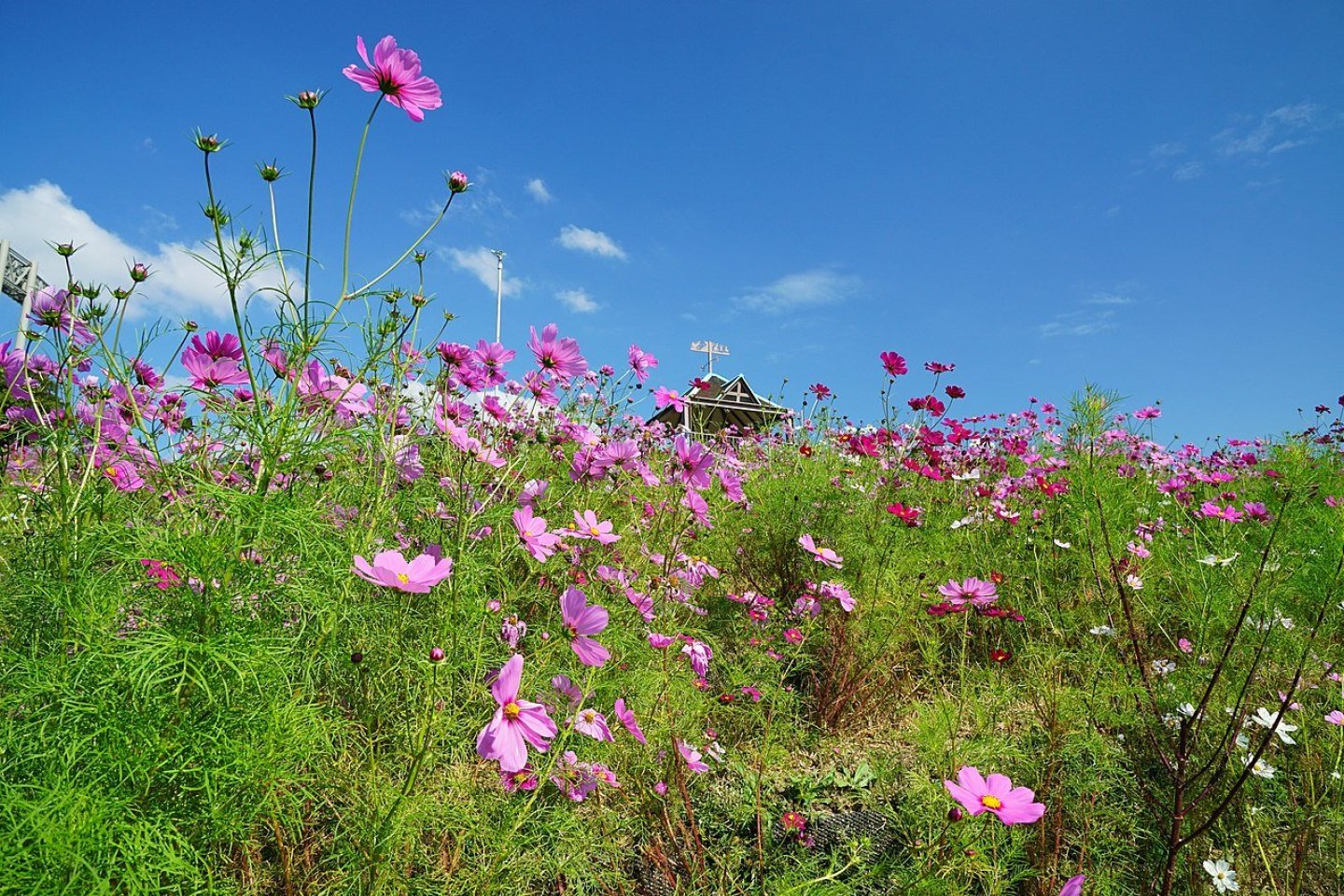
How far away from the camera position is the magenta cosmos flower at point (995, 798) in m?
0.99

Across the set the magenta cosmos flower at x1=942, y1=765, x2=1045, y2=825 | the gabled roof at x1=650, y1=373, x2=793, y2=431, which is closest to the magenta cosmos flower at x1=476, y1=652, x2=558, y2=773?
the magenta cosmos flower at x1=942, y1=765, x2=1045, y2=825

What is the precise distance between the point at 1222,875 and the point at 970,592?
84cm

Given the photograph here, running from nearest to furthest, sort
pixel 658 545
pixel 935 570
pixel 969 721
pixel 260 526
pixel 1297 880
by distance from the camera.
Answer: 1. pixel 260 526
2. pixel 1297 880
3. pixel 969 721
4. pixel 658 545
5. pixel 935 570

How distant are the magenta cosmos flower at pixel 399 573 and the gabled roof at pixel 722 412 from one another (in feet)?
3.75

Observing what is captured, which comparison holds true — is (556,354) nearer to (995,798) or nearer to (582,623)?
(582,623)

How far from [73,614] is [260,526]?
297 millimetres

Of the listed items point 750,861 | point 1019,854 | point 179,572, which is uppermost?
point 179,572

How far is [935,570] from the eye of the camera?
2373mm

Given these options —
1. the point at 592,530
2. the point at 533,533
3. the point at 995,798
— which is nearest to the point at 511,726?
the point at 533,533

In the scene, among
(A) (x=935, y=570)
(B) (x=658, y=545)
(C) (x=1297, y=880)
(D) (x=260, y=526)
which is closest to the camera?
(D) (x=260, y=526)

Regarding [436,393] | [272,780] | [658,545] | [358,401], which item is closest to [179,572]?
[272,780]

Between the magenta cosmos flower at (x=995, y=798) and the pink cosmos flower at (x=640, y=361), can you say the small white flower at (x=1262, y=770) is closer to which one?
the magenta cosmos flower at (x=995, y=798)

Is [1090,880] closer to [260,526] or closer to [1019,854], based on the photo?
[1019,854]

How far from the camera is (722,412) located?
8.12 metres
